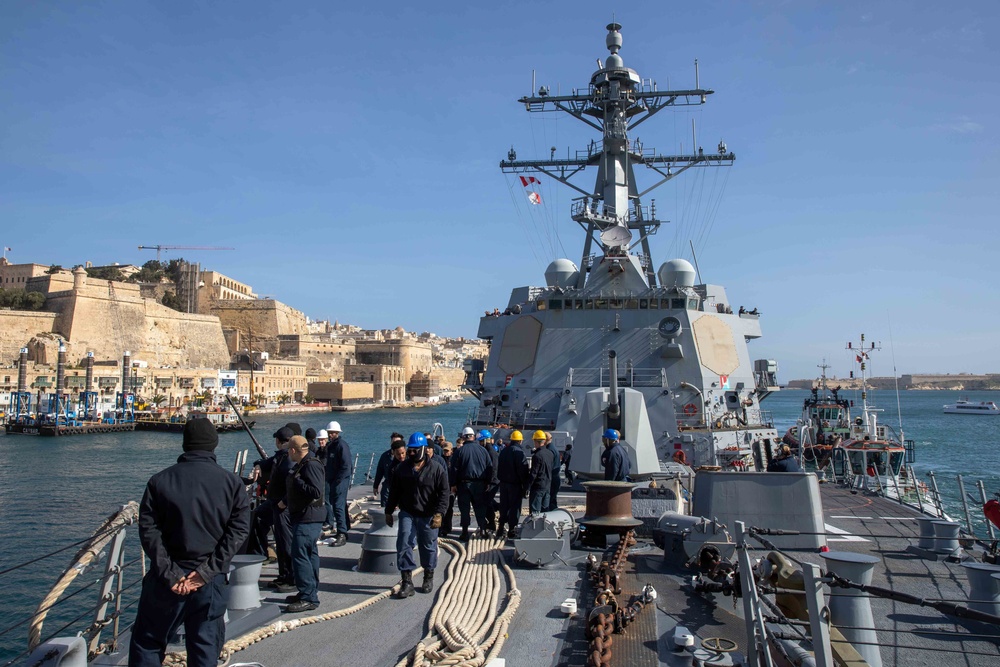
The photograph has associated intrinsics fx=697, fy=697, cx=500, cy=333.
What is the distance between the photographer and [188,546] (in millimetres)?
3266

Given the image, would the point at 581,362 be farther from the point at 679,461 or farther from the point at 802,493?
the point at 802,493

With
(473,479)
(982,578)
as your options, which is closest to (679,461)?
(473,479)

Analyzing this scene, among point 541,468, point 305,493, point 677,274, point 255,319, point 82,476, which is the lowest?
point 82,476

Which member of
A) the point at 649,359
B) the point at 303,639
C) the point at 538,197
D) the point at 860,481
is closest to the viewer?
the point at 303,639

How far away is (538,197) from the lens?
22.0 metres

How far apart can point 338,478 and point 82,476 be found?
2306 centimetres

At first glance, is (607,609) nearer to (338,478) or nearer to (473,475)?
(473,475)

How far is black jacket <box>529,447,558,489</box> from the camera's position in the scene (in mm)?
8133

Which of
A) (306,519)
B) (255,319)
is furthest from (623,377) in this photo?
(255,319)

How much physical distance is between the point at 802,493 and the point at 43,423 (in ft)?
159

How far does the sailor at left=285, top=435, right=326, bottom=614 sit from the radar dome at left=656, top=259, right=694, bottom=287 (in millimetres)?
13197

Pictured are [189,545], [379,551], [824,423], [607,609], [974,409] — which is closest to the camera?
[189,545]

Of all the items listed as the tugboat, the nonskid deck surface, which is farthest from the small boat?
the nonskid deck surface

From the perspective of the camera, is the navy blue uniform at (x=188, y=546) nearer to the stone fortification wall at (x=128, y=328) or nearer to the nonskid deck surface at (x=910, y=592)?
the nonskid deck surface at (x=910, y=592)
